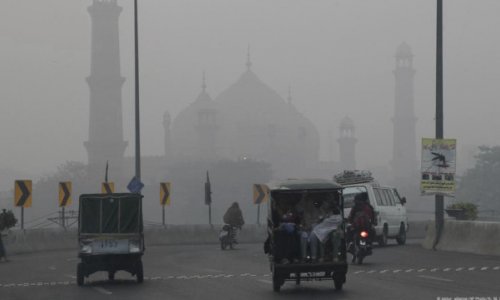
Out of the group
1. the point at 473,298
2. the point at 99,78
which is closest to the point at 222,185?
the point at 99,78

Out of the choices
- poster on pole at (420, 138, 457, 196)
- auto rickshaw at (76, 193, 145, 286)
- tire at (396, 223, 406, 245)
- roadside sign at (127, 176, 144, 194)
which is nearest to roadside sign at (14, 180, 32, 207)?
roadside sign at (127, 176, 144, 194)

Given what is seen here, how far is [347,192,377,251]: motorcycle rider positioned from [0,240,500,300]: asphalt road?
76 cm

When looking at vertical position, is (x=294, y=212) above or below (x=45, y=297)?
above

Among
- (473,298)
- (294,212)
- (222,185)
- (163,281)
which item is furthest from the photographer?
(222,185)

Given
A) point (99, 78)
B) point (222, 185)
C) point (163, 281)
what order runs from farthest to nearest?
point (99, 78) < point (222, 185) < point (163, 281)

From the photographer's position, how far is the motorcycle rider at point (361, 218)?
26.3m

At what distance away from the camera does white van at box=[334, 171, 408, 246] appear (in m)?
34.9

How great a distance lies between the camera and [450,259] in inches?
1066

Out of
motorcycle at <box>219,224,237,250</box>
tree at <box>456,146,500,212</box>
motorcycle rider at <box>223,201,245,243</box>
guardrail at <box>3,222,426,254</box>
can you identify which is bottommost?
tree at <box>456,146,500,212</box>

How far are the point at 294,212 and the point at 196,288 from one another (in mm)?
2125

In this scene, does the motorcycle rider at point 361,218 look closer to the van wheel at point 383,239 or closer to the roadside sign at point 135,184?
the van wheel at point 383,239

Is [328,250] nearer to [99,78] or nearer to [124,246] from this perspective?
[124,246]

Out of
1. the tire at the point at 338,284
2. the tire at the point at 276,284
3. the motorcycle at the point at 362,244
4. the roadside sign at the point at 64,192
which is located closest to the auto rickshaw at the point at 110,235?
the tire at the point at 276,284

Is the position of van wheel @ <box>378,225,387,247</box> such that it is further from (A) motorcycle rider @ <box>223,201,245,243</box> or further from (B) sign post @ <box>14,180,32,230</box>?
(B) sign post @ <box>14,180,32,230</box>
